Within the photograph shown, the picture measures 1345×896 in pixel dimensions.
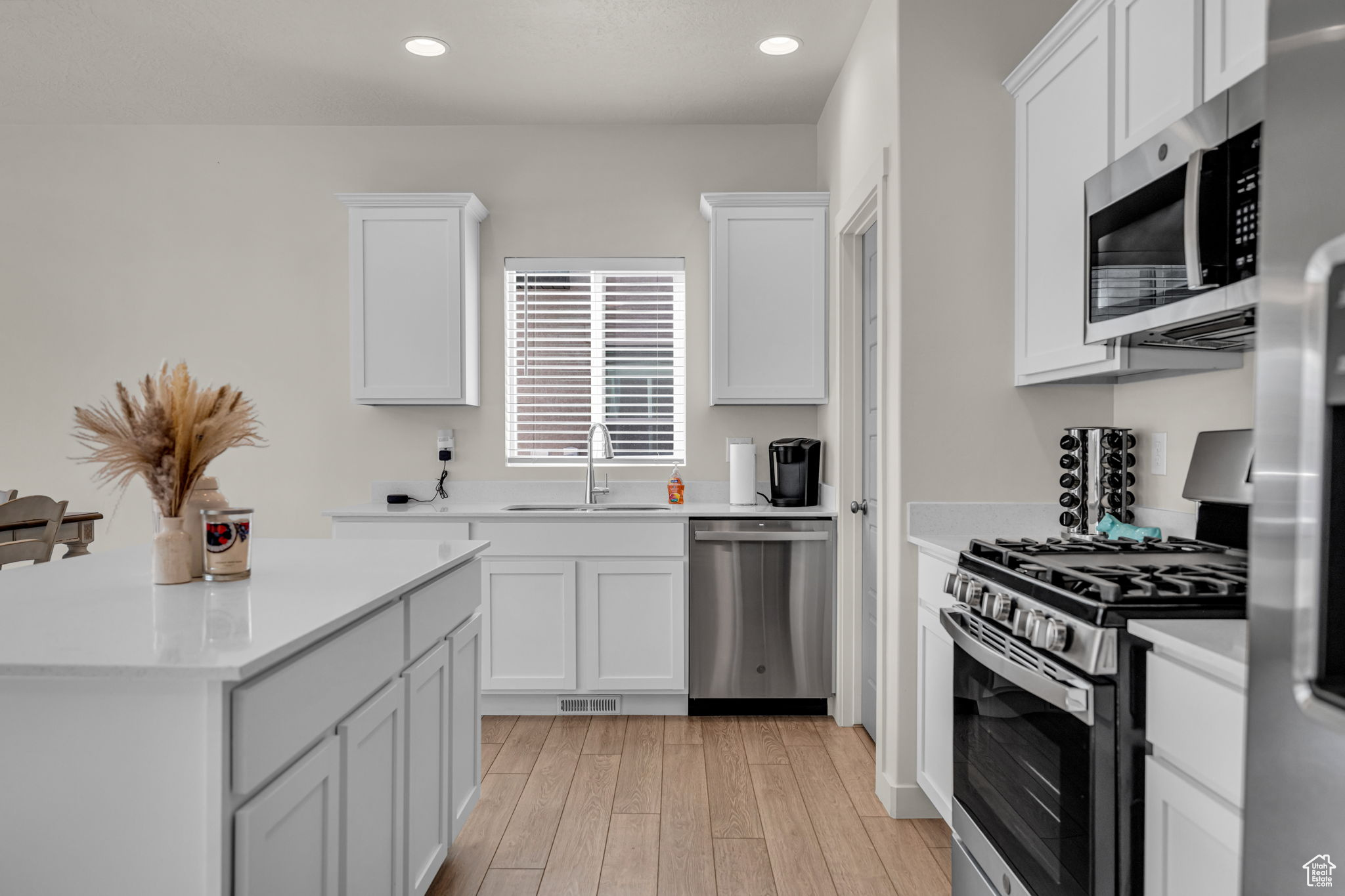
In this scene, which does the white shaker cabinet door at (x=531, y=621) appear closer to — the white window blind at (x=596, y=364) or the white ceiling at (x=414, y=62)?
Answer: the white window blind at (x=596, y=364)

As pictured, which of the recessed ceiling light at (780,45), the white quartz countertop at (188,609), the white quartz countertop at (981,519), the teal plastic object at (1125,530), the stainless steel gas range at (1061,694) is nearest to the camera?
the white quartz countertop at (188,609)

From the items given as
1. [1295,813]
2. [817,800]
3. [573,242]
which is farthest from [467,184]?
[1295,813]

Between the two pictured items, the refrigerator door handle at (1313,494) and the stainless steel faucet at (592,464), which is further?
the stainless steel faucet at (592,464)

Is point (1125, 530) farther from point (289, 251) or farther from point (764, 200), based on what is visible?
point (289, 251)

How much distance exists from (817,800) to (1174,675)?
1.67m

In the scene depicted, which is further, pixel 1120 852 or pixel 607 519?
pixel 607 519


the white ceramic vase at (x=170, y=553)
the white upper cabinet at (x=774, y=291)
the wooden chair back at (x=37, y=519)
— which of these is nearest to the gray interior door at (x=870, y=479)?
the white upper cabinet at (x=774, y=291)

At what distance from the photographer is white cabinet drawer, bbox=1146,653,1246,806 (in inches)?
42.1

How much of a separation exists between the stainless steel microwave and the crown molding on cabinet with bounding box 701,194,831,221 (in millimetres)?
1777

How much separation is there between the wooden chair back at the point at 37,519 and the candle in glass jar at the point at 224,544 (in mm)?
1864

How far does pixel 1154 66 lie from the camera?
5.68 ft

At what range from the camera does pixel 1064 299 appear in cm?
212

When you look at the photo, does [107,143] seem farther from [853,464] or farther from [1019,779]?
[1019,779]

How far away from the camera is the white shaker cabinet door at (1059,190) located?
196 cm
